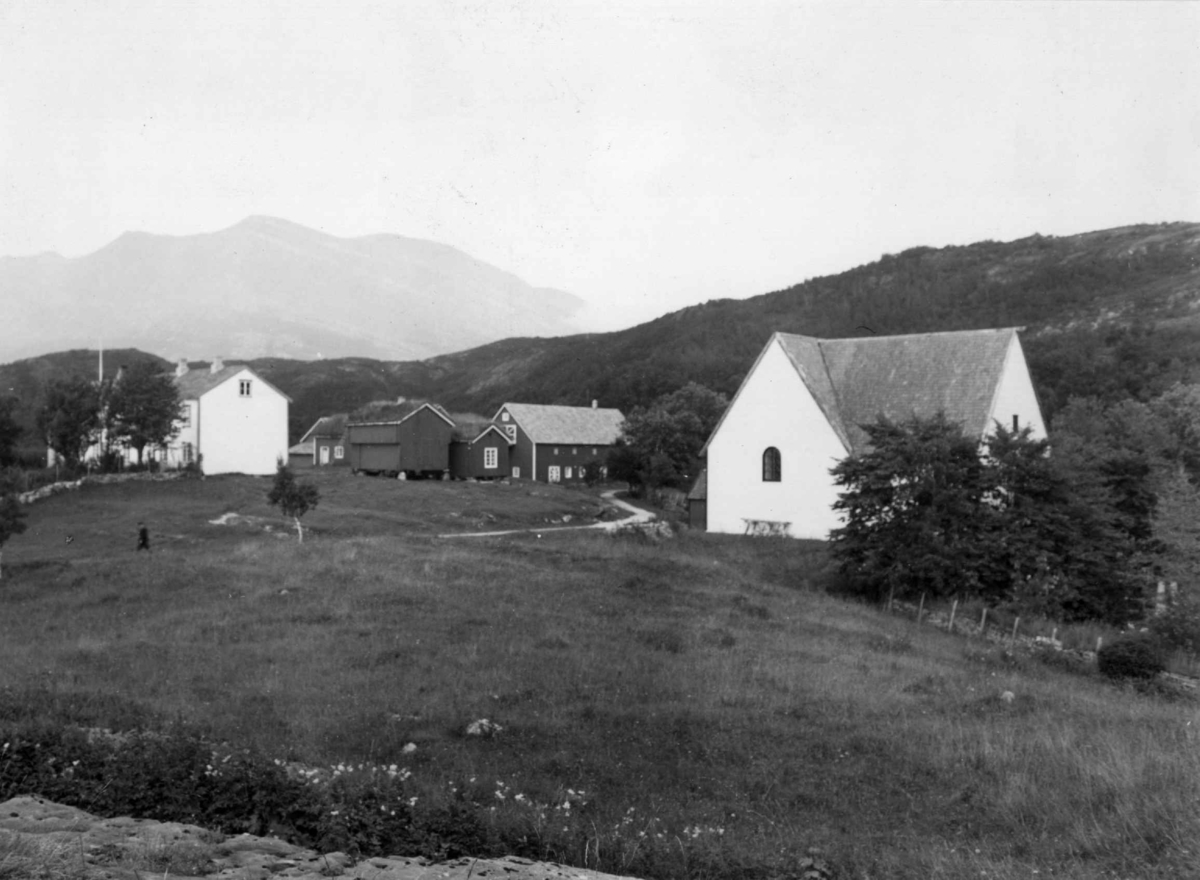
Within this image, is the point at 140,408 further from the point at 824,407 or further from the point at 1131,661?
the point at 1131,661

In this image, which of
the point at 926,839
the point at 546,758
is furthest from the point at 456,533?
the point at 926,839

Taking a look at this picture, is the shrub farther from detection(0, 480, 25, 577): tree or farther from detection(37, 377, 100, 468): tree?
detection(37, 377, 100, 468): tree

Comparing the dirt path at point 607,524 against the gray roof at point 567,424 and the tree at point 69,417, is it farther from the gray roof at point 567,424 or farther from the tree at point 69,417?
the tree at point 69,417

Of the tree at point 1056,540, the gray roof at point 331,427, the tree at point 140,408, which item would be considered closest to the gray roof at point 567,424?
the gray roof at point 331,427

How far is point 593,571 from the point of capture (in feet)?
81.2

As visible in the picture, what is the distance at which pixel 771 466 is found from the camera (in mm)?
39844

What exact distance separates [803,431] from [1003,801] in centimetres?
3007

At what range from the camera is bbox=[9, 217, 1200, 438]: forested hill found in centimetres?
7606

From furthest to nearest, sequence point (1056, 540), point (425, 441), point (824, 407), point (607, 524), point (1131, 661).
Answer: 1. point (425, 441)
2. point (607, 524)
3. point (824, 407)
4. point (1056, 540)
5. point (1131, 661)

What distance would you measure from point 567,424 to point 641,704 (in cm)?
7084

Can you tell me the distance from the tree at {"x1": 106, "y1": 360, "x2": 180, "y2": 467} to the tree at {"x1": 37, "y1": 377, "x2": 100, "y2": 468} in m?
0.96

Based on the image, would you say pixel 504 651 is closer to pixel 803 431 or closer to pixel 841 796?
pixel 841 796

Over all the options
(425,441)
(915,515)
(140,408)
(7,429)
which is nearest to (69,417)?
(140,408)

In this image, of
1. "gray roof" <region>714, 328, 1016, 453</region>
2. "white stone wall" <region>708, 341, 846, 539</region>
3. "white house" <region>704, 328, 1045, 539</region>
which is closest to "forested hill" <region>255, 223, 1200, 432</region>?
"white house" <region>704, 328, 1045, 539</region>
